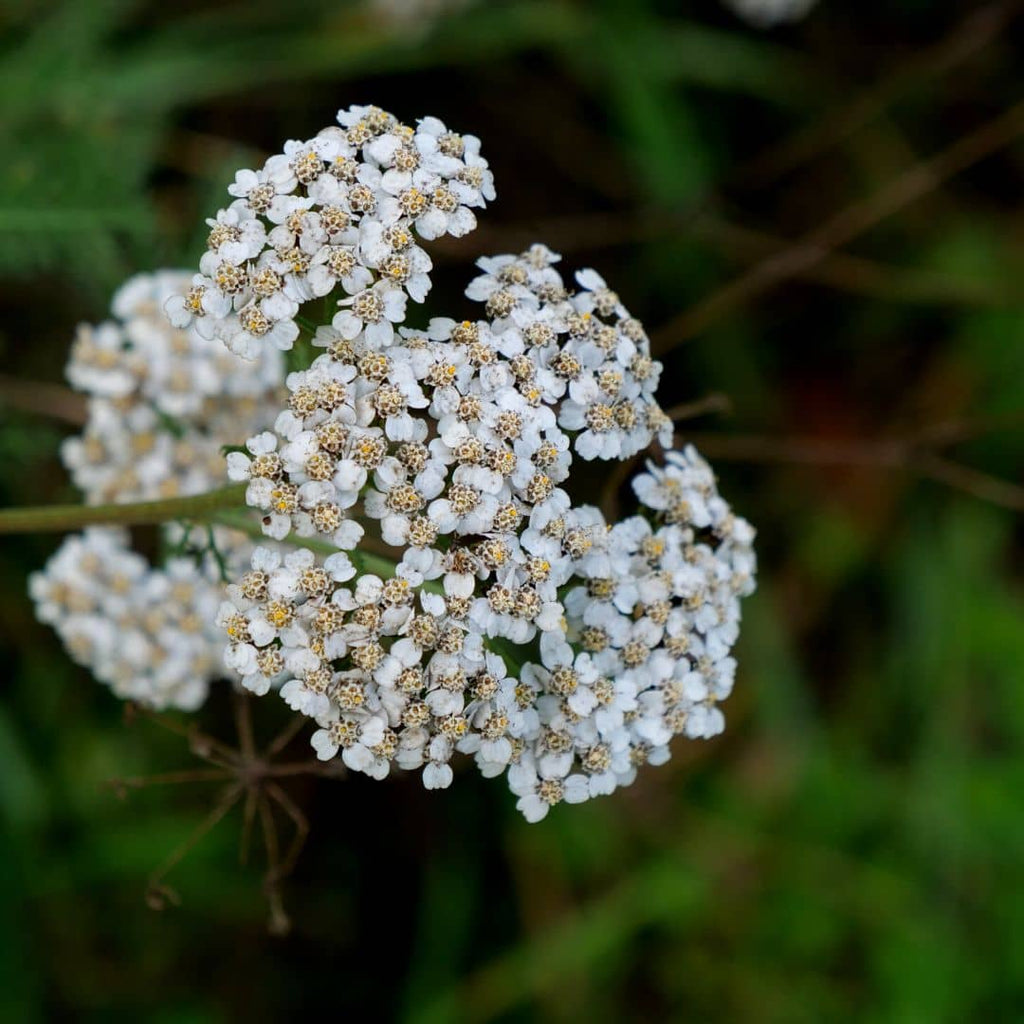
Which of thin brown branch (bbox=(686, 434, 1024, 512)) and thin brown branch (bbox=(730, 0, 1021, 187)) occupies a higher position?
thin brown branch (bbox=(730, 0, 1021, 187))

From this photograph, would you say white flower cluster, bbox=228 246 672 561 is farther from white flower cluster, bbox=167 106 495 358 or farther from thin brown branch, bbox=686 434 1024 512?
thin brown branch, bbox=686 434 1024 512

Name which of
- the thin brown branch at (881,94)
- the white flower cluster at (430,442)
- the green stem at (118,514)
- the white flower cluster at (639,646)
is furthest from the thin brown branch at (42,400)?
the thin brown branch at (881,94)

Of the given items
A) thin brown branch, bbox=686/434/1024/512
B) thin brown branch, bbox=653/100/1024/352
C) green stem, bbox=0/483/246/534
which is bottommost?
green stem, bbox=0/483/246/534

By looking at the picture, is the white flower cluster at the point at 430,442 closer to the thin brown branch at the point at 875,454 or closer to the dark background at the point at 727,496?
the thin brown branch at the point at 875,454

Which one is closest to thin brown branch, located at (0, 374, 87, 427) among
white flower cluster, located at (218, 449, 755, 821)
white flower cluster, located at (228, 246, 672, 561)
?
white flower cluster, located at (228, 246, 672, 561)

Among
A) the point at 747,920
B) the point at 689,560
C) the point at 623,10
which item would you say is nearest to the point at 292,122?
the point at 623,10

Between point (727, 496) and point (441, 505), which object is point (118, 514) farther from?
point (727, 496)
